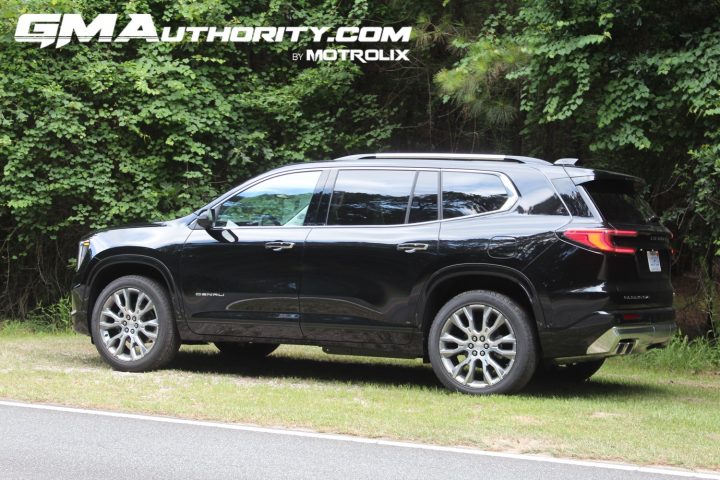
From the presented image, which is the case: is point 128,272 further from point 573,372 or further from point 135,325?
point 573,372

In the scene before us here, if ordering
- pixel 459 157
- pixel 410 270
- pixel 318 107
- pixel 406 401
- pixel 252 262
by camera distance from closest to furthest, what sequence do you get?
pixel 406 401
pixel 410 270
pixel 459 157
pixel 252 262
pixel 318 107

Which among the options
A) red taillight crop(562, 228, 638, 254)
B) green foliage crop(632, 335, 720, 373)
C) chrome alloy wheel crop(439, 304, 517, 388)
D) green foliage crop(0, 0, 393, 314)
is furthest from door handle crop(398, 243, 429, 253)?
green foliage crop(0, 0, 393, 314)

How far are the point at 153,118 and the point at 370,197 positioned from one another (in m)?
5.90

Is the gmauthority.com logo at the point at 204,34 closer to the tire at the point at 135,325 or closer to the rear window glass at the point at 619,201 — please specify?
the tire at the point at 135,325

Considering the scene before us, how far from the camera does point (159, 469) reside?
19.7ft

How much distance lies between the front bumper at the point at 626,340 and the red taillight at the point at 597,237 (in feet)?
2.09

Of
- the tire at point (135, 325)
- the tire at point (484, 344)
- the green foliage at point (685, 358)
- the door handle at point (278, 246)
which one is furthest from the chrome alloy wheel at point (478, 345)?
the green foliage at point (685, 358)

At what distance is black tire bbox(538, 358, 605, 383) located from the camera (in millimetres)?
9637

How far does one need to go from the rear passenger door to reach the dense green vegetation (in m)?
3.35

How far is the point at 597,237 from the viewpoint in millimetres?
8102

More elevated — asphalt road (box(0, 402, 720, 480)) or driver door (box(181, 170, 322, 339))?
driver door (box(181, 170, 322, 339))

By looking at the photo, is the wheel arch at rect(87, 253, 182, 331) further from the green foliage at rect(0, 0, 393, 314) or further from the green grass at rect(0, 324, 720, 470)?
the green foliage at rect(0, 0, 393, 314)

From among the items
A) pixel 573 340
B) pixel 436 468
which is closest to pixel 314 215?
pixel 573 340

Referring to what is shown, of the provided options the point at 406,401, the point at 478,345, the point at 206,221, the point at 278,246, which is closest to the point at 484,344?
the point at 478,345
